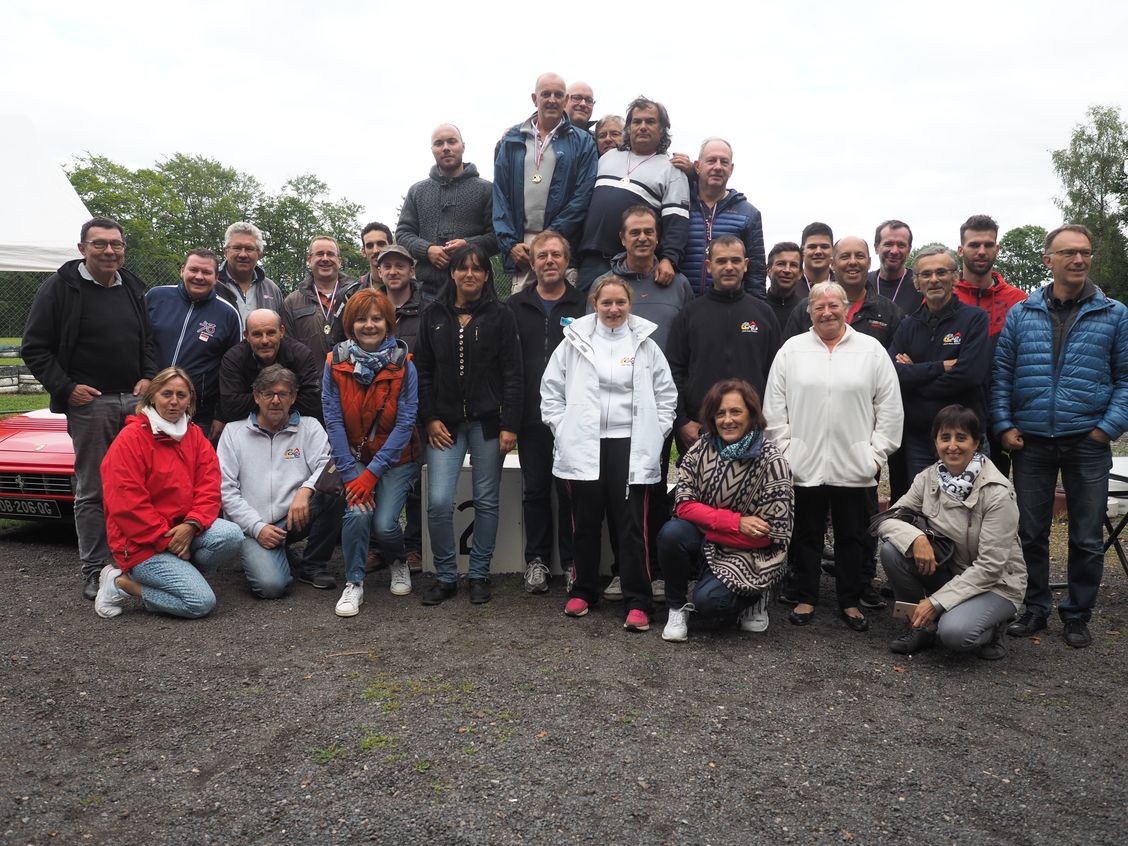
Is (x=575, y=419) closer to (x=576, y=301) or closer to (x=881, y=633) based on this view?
(x=576, y=301)

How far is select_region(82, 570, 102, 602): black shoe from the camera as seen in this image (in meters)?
4.95

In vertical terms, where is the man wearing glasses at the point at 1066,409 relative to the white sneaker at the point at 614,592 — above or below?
above

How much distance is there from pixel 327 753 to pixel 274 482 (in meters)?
2.47

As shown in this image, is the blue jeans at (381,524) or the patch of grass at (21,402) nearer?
the blue jeans at (381,524)

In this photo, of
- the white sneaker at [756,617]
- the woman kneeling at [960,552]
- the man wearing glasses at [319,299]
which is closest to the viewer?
the woman kneeling at [960,552]

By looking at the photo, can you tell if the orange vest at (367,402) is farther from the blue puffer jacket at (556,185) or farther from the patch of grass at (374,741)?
the patch of grass at (374,741)

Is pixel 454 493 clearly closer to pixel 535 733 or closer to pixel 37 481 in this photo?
pixel 535 733

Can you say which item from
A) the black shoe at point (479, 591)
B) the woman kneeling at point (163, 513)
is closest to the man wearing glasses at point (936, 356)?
the black shoe at point (479, 591)

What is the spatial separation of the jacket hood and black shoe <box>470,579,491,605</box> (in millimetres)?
3001

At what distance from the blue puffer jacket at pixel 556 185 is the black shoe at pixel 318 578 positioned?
2.45m

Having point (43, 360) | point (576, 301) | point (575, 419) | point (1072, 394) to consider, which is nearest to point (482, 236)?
point (576, 301)

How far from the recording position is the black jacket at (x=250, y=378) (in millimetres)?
5125

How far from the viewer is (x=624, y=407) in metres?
4.59

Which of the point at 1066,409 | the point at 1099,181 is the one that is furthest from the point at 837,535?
the point at 1099,181
